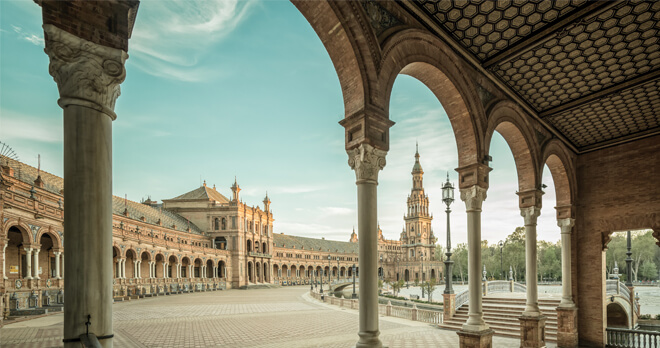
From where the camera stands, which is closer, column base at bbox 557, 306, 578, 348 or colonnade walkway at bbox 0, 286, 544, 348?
colonnade walkway at bbox 0, 286, 544, 348

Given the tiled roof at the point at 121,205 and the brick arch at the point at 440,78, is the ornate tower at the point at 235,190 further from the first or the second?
the brick arch at the point at 440,78

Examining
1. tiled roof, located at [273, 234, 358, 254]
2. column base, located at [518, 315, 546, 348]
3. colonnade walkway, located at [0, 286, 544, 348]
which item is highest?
column base, located at [518, 315, 546, 348]

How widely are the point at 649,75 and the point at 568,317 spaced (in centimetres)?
820

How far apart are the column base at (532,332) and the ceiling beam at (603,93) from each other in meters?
5.97

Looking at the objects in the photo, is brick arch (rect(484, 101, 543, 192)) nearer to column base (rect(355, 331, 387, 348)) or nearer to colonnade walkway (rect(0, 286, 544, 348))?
colonnade walkway (rect(0, 286, 544, 348))

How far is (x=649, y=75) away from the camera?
30.2 feet

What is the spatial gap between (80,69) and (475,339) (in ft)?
28.3

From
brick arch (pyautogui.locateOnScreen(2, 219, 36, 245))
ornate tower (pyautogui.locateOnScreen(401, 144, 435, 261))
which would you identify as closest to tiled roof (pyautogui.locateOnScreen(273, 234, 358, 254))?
ornate tower (pyautogui.locateOnScreen(401, 144, 435, 261))

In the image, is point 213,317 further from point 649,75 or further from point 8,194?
point 649,75

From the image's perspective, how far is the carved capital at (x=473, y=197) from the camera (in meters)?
9.36

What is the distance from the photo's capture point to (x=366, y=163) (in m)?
6.37

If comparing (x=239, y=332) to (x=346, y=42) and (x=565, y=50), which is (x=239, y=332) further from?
(x=565, y=50)

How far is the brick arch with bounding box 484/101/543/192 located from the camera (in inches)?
422

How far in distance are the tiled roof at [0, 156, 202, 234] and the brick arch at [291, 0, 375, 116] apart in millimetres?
25798
